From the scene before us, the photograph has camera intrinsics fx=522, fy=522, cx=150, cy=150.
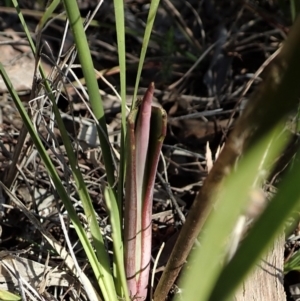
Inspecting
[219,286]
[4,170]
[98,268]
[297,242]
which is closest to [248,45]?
[297,242]

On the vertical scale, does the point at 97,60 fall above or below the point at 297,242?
above

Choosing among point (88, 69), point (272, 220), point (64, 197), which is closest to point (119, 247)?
point (64, 197)

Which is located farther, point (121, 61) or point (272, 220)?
point (121, 61)

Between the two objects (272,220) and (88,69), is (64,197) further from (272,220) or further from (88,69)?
(272,220)

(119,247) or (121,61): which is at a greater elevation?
(121,61)

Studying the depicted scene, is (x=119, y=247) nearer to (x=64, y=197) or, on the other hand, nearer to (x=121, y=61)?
(x=64, y=197)

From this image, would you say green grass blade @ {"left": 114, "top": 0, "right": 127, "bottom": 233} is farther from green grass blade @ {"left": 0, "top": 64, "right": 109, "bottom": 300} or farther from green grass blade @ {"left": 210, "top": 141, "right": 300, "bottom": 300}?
green grass blade @ {"left": 210, "top": 141, "right": 300, "bottom": 300}

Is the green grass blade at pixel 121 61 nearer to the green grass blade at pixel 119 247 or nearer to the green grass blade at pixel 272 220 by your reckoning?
the green grass blade at pixel 119 247

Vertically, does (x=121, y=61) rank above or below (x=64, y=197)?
above

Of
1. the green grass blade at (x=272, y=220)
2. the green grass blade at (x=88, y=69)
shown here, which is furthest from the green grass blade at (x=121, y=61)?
the green grass blade at (x=272, y=220)

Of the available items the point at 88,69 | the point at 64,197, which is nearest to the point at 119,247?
the point at 64,197

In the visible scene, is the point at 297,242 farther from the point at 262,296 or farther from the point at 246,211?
the point at 246,211
